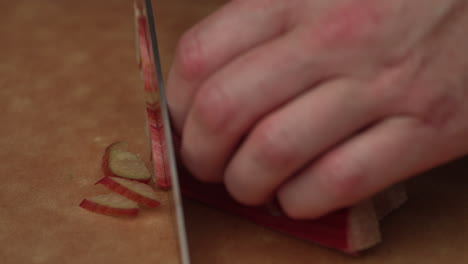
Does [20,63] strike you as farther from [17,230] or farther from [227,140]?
[227,140]

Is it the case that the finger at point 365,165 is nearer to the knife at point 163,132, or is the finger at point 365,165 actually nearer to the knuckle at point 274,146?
the knuckle at point 274,146

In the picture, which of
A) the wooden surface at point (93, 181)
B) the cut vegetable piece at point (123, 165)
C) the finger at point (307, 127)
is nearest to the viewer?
the finger at point (307, 127)

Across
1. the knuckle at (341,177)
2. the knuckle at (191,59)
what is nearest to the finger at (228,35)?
the knuckle at (191,59)

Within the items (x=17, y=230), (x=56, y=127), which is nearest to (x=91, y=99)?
(x=56, y=127)

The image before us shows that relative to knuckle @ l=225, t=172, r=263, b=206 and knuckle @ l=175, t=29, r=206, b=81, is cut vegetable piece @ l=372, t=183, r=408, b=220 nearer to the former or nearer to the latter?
knuckle @ l=225, t=172, r=263, b=206

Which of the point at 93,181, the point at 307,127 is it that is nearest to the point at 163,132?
the point at 93,181
